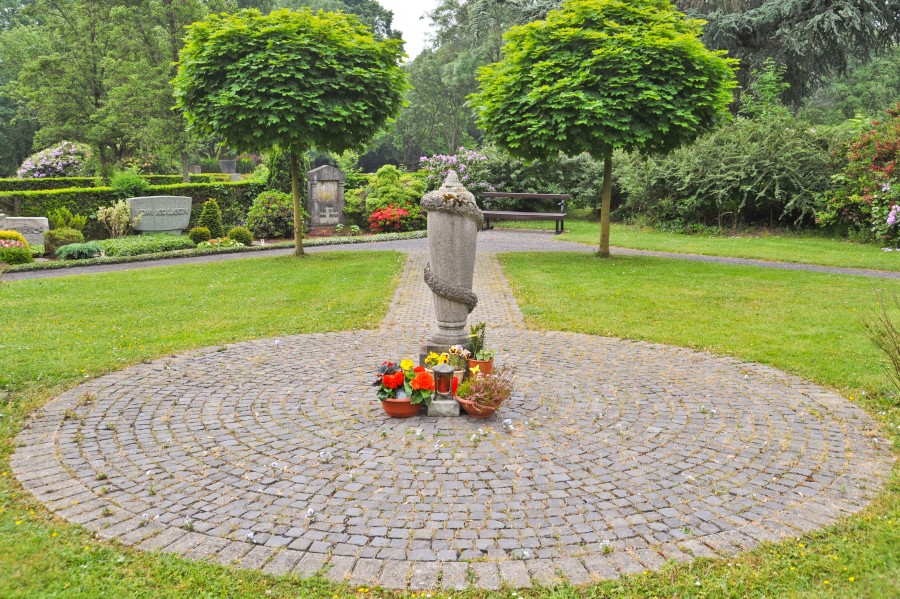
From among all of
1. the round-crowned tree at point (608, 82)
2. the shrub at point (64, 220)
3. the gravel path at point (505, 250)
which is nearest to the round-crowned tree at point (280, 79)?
the round-crowned tree at point (608, 82)

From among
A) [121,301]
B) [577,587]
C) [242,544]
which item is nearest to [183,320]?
[121,301]

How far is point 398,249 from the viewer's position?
18.6m

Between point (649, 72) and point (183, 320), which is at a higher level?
point (649, 72)

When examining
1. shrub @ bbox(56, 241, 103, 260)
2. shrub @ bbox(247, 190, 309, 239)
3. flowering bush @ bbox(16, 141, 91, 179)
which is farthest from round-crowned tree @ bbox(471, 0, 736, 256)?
flowering bush @ bbox(16, 141, 91, 179)

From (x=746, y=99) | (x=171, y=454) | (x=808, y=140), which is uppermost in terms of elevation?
(x=746, y=99)

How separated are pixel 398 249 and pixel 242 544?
594 inches

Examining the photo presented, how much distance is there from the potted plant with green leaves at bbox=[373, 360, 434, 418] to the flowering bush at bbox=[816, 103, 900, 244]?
15934 mm

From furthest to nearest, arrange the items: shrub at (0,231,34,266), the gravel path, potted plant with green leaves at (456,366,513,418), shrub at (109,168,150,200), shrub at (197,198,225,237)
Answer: shrub at (109,168,150,200), shrub at (197,198,225,237), shrub at (0,231,34,266), the gravel path, potted plant with green leaves at (456,366,513,418)

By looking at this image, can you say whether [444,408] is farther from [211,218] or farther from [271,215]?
[271,215]

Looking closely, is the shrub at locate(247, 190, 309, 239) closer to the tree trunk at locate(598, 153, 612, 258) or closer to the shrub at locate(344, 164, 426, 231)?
the shrub at locate(344, 164, 426, 231)

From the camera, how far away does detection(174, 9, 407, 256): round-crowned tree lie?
13.4 meters

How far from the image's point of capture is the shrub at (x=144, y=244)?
56.7ft

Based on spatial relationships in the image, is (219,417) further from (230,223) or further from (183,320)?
(230,223)

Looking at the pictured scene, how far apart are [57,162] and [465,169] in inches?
849
